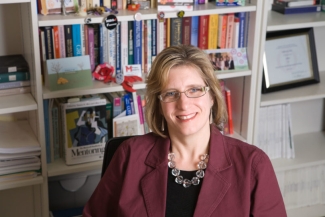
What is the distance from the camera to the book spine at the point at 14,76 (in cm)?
226

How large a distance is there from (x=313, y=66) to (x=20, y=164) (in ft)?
4.98

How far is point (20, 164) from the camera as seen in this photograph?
7.66 feet

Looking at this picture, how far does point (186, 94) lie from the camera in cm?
176

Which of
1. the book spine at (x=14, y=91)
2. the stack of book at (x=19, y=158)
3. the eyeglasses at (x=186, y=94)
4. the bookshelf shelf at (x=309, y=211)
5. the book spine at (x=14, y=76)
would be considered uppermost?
the eyeglasses at (x=186, y=94)

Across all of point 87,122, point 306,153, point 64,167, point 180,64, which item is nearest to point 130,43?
point 87,122

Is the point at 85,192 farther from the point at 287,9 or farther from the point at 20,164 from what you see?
the point at 287,9

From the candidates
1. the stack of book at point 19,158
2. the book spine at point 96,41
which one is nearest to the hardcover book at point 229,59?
the book spine at point 96,41

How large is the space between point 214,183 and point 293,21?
115 cm

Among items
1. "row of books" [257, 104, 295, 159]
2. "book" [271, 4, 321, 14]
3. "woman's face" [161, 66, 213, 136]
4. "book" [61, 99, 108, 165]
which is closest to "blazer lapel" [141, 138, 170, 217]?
"woman's face" [161, 66, 213, 136]

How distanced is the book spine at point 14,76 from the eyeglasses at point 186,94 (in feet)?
2.45

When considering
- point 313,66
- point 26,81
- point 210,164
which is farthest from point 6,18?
point 313,66

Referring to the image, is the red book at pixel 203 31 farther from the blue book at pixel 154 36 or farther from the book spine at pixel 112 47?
the book spine at pixel 112 47

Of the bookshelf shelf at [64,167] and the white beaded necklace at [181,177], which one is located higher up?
the white beaded necklace at [181,177]

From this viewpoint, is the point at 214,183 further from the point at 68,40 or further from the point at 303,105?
the point at 303,105
